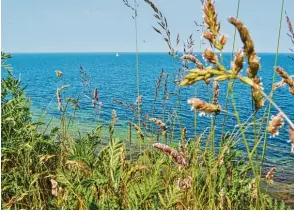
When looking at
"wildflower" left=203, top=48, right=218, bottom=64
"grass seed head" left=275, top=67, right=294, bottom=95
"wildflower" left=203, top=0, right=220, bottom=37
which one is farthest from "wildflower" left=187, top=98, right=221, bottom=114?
"grass seed head" left=275, top=67, right=294, bottom=95

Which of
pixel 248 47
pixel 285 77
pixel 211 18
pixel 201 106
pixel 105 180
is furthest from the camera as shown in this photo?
pixel 105 180


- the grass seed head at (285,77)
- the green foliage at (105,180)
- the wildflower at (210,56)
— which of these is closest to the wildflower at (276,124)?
the grass seed head at (285,77)

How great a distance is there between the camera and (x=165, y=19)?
341 cm

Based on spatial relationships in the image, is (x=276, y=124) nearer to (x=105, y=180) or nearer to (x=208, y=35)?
(x=208, y=35)

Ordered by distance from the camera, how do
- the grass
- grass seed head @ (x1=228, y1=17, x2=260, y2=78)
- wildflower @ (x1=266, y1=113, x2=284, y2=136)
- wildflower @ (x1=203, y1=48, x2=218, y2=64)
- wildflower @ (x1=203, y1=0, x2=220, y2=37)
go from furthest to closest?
the grass
wildflower @ (x1=266, y1=113, x2=284, y2=136)
wildflower @ (x1=203, y1=0, x2=220, y2=37)
wildflower @ (x1=203, y1=48, x2=218, y2=64)
grass seed head @ (x1=228, y1=17, x2=260, y2=78)

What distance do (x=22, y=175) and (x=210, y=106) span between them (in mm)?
2382

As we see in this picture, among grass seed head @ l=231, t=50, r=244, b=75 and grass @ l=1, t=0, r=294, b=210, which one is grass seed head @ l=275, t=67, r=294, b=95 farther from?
grass seed head @ l=231, t=50, r=244, b=75

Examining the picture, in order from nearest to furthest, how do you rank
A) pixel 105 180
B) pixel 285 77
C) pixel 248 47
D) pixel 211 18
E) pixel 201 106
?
1. pixel 248 47
2. pixel 201 106
3. pixel 211 18
4. pixel 285 77
5. pixel 105 180

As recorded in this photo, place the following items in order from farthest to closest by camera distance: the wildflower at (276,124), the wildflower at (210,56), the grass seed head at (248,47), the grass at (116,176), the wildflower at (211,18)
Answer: the grass at (116,176) → the wildflower at (276,124) → the wildflower at (211,18) → the wildflower at (210,56) → the grass seed head at (248,47)

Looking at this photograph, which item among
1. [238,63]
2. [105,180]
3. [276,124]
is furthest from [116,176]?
[238,63]

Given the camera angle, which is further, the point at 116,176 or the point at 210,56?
the point at 116,176

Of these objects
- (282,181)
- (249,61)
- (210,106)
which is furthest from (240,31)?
(282,181)

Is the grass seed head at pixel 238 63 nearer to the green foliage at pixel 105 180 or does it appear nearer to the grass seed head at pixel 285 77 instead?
the grass seed head at pixel 285 77

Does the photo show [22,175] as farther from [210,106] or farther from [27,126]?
[210,106]
